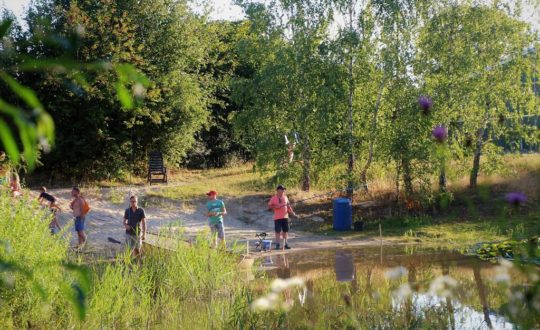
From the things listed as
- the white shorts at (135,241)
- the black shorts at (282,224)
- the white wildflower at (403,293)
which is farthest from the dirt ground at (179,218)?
the white wildflower at (403,293)

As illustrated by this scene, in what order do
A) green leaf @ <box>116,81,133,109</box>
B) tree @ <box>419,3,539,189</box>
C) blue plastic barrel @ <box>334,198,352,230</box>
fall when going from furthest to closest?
1. tree @ <box>419,3,539,189</box>
2. blue plastic barrel @ <box>334,198,352,230</box>
3. green leaf @ <box>116,81,133,109</box>

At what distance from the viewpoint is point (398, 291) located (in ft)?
28.3

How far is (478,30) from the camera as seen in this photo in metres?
20.5

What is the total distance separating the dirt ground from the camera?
690 inches

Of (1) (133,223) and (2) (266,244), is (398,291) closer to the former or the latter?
(1) (133,223)

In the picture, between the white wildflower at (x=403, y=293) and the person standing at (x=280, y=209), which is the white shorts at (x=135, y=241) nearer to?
the person standing at (x=280, y=209)

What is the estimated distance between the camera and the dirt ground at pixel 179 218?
57.5 ft

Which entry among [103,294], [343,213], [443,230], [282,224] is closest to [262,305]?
[103,294]

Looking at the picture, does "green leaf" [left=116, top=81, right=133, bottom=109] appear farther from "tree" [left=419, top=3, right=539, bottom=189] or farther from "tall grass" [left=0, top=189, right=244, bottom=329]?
"tree" [left=419, top=3, right=539, bottom=189]

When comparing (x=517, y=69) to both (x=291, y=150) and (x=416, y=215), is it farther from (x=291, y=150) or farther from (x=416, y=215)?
(x=291, y=150)

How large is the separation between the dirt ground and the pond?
278 centimetres

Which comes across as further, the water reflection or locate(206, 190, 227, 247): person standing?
locate(206, 190, 227, 247): person standing

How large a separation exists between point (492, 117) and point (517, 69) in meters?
1.66

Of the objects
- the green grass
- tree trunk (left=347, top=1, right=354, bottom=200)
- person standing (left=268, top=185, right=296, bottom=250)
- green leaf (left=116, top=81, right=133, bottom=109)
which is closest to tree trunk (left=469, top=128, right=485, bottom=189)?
the green grass
